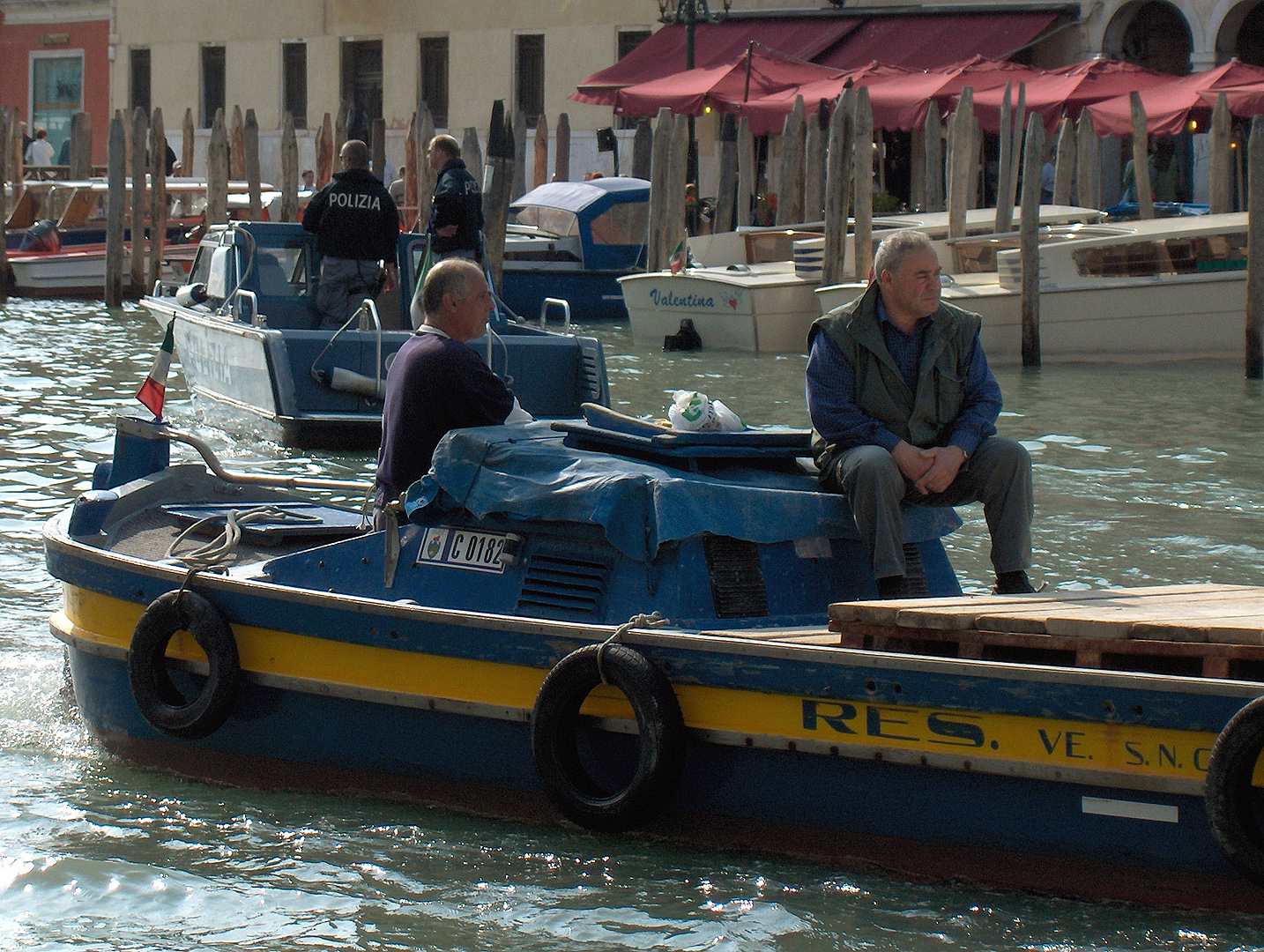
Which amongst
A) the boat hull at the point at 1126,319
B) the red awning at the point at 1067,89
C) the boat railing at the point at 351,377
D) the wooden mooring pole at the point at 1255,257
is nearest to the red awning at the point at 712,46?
the red awning at the point at 1067,89

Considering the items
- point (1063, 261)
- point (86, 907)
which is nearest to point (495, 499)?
point (86, 907)

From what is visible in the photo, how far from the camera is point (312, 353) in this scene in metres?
12.8

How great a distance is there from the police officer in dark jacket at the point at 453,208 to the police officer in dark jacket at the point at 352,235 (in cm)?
49

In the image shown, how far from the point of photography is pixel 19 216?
27234 mm

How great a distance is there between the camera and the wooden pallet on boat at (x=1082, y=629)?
4652 millimetres

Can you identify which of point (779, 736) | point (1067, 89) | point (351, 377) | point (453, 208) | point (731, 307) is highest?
point (1067, 89)

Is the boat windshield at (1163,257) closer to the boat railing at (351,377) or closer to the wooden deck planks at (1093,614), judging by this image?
the boat railing at (351,377)

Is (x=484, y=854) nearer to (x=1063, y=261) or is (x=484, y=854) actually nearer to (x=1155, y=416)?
(x=1155, y=416)

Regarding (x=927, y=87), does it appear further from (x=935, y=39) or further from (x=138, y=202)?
(x=138, y=202)

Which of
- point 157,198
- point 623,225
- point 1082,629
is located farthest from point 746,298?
point 1082,629

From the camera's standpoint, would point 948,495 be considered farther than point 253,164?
No

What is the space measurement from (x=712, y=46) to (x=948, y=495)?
88.9ft

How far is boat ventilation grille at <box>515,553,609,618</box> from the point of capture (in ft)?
18.9

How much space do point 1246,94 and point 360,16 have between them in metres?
20.4
